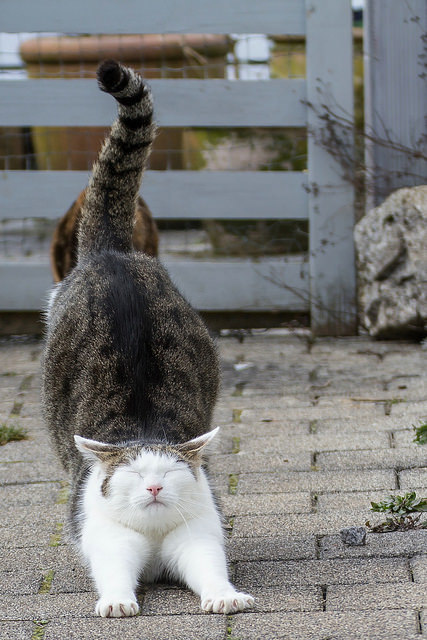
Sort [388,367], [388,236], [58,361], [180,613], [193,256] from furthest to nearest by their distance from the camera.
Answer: [193,256] < [388,236] < [388,367] < [58,361] < [180,613]

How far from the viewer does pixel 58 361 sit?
11.3 feet

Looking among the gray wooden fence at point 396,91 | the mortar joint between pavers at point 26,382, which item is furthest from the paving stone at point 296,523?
the gray wooden fence at point 396,91

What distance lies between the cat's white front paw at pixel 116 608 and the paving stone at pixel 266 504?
78 centimetres

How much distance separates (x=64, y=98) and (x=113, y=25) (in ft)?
1.78

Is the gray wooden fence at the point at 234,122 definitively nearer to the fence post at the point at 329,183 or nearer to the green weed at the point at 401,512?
the fence post at the point at 329,183

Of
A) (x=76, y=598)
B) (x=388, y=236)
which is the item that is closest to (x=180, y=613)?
(x=76, y=598)

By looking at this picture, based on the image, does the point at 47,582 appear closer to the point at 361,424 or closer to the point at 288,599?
the point at 288,599

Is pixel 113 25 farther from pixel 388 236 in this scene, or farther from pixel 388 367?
pixel 388 367

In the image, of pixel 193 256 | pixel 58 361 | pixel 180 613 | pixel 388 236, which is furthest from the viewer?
pixel 193 256

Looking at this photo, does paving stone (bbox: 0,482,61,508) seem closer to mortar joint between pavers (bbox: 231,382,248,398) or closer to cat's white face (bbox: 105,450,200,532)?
cat's white face (bbox: 105,450,200,532)

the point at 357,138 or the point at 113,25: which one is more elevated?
the point at 113,25

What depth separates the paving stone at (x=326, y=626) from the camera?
2430mm

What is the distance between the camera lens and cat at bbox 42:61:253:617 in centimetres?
276

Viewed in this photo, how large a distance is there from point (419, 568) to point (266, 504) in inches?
30.9
